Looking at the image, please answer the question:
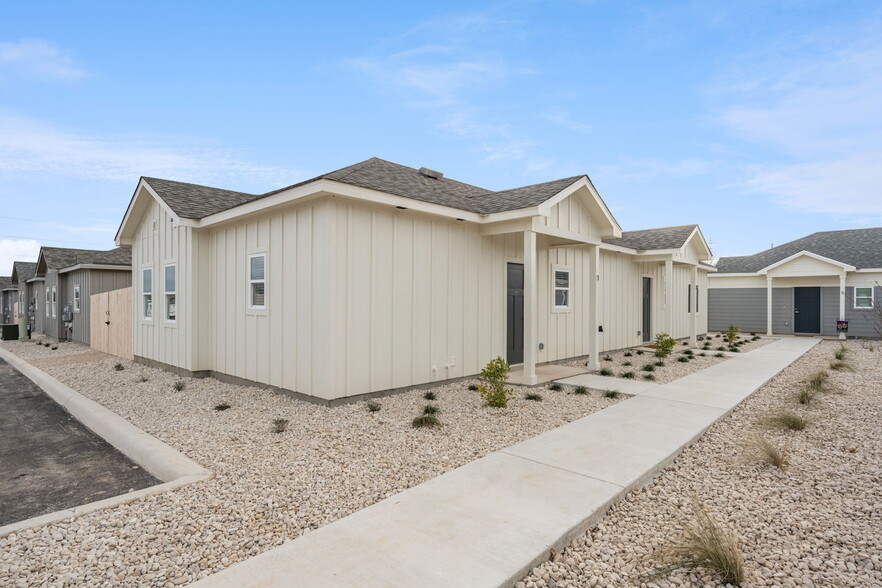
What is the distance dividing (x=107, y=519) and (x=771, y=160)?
21293 mm

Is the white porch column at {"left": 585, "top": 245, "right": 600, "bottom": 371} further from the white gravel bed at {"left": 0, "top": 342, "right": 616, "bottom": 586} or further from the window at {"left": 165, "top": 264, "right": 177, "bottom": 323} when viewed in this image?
the window at {"left": 165, "top": 264, "right": 177, "bottom": 323}

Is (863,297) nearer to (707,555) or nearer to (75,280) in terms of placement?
(707,555)

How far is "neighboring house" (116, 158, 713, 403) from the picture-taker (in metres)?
6.68

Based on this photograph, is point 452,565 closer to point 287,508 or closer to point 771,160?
point 287,508

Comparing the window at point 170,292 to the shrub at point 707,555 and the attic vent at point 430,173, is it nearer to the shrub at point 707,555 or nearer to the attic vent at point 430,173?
the attic vent at point 430,173

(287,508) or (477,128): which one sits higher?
(477,128)

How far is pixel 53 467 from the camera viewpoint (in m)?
4.71

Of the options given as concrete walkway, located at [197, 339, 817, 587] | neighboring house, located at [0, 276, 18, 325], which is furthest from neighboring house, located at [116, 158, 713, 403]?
neighboring house, located at [0, 276, 18, 325]

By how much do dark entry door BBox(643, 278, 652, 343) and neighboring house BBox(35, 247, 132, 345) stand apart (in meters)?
19.4

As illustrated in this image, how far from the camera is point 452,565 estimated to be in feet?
8.35

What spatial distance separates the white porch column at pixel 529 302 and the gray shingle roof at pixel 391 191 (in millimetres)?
732

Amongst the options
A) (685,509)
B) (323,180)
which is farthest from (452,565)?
(323,180)

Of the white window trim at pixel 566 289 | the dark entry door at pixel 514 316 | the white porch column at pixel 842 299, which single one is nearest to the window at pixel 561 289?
the white window trim at pixel 566 289

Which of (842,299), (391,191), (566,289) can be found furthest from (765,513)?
(842,299)
